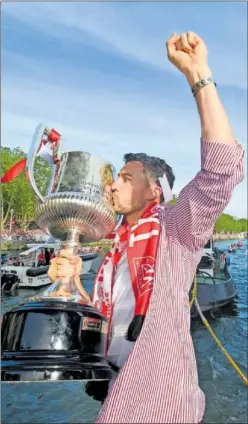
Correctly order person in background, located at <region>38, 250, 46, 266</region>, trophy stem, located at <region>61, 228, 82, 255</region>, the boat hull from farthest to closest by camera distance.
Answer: person in background, located at <region>38, 250, 46, 266</region> → the boat hull → trophy stem, located at <region>61, 228, 82, 255</region>

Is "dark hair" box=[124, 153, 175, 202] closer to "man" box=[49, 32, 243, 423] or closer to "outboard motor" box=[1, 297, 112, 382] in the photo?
"man" box=[49, 32, 243, 423]

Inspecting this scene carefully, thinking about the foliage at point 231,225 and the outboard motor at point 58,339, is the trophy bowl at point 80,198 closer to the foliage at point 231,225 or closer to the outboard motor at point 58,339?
the outboard motor at point 58,339

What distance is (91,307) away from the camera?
1.56m

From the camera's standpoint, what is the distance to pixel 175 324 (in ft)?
4.20

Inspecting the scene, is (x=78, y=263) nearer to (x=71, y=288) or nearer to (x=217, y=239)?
(x=71, y=288)

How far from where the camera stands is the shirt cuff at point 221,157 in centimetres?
120

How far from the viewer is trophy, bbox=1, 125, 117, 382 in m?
1.37

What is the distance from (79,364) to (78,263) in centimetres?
44

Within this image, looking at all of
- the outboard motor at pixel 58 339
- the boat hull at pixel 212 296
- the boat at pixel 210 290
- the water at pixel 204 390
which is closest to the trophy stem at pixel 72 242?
the outboard motor at pixel 58 339

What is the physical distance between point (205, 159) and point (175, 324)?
1.42 feet

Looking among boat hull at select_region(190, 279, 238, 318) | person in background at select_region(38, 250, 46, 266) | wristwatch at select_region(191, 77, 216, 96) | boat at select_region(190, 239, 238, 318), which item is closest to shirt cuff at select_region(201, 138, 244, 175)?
wristwatch at select_region(191, 77, 216, 96)

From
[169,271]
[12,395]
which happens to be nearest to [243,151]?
[169,271]

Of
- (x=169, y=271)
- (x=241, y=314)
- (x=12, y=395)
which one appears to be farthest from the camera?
(x=241, y=314)

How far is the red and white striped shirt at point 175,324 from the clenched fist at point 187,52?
0.22m
